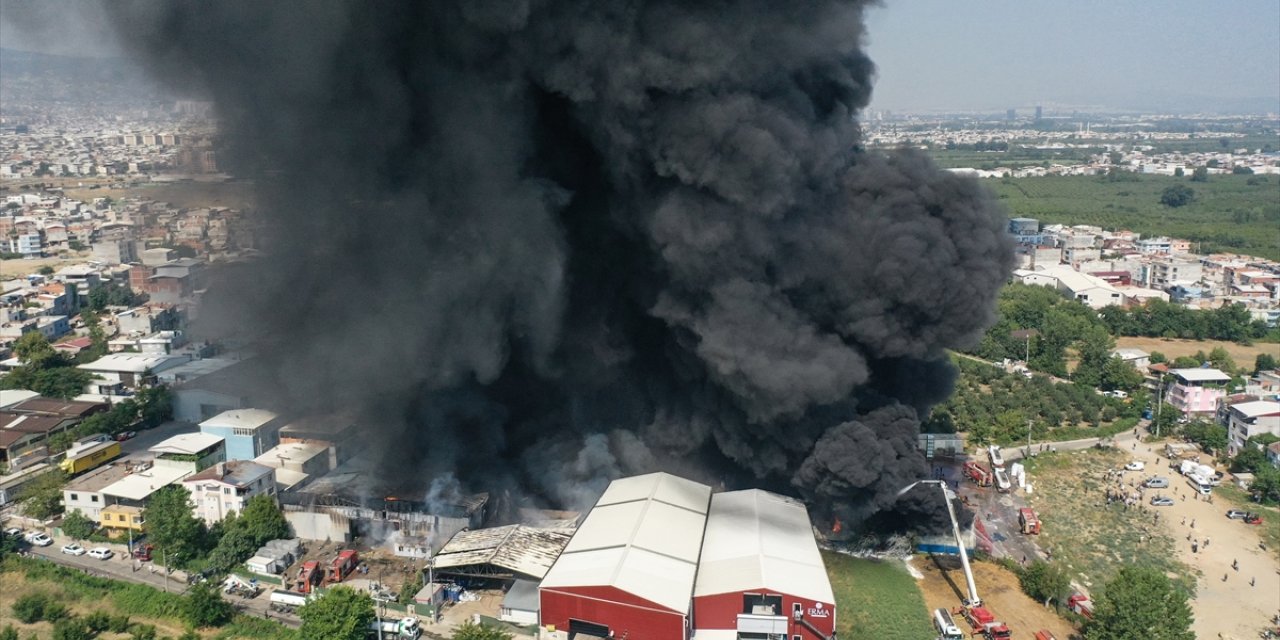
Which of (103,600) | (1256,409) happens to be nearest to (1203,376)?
(1256,409)

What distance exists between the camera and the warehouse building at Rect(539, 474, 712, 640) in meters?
16.7

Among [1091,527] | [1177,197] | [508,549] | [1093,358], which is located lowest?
[1091,527]

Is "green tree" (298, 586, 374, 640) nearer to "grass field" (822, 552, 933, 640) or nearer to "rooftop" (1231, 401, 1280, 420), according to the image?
"grass field" (822, 552, 933, 640)

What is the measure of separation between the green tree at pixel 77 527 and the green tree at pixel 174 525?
5.54 ft

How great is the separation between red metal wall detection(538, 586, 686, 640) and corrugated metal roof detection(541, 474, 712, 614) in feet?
0.42

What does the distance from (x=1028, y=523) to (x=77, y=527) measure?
23572 mm

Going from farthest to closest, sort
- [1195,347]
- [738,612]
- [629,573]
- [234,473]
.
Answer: [1195,347] → [234,473] → [629,573] → [738,612]

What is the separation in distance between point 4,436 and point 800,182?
2426 centimetres

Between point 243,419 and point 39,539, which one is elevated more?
point 243,419

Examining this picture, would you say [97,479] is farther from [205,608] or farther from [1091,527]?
[1091,527]

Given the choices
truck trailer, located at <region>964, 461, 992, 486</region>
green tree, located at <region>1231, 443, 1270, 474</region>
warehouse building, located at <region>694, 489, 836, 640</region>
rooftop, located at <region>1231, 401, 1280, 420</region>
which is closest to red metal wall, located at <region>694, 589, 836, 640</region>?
warehouse building, located at <region>694, 489, 836, 640</region>

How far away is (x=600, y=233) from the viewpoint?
23578 mm

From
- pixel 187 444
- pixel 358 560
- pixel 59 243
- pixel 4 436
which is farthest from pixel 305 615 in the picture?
pixel 59 243

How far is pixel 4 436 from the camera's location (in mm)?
27328
